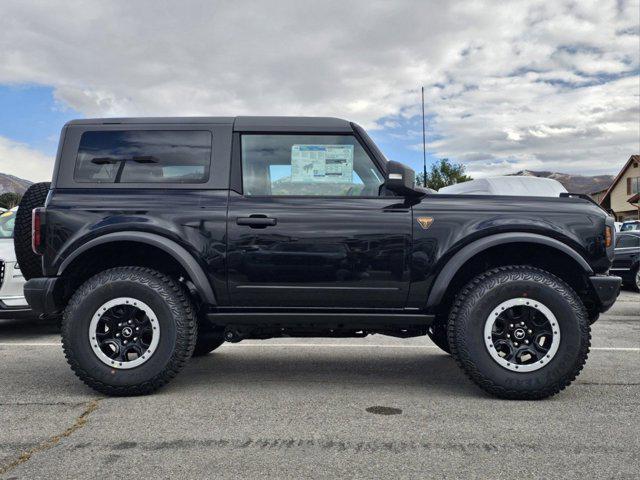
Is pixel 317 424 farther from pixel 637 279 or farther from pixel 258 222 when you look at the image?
pixel 637 279

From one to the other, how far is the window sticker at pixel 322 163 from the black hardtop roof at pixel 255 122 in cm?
15

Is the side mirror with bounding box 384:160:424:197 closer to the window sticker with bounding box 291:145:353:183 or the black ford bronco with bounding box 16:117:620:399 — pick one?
the black ford bronco with bounding box 16:117:620:399

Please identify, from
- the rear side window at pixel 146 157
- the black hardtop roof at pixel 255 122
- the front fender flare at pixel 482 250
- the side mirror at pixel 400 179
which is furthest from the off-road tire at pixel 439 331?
the rear side window at pixel 146 157

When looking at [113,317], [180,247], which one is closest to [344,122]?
[180,247]

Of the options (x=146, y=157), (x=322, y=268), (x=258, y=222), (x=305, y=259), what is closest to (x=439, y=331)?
(x=322, y=268)

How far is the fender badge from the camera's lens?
13.1ft

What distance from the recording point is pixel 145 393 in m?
4.05

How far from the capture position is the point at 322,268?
3.98m

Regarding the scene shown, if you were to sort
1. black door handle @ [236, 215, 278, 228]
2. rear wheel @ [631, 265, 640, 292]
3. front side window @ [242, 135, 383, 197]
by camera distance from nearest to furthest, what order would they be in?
black door handle @ [236, 215, 278, 228] → front side window @ [242, 135, 383, 197] → rear wheel @ [631, 265, 640, 292]

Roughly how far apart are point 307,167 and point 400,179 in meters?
0.72

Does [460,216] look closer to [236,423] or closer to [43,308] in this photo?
[236,423]

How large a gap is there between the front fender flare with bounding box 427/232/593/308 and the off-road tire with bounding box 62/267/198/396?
70.2 inches

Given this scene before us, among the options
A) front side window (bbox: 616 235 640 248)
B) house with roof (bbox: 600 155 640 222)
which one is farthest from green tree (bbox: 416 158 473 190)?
front side window (bbox: 616 235 640 248)

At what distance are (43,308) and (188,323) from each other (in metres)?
1.04
